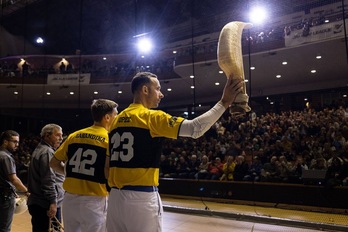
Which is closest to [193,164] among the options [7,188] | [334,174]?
[334,174]

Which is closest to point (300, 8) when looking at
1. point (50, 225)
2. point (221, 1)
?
point (221, 1)

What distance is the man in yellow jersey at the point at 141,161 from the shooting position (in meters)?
1.28

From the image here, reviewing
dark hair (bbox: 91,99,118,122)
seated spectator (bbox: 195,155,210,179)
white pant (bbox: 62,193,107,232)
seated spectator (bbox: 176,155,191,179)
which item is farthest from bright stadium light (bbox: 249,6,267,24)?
white pant (bbox: 62,193,107,232)

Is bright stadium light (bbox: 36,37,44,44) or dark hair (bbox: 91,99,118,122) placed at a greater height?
bright stadium light (bbox: 36,37,44,44)

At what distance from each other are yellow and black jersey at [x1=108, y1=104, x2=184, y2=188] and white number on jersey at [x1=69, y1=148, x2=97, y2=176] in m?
0.48

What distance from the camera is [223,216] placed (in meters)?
5.07

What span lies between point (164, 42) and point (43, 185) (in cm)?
1299

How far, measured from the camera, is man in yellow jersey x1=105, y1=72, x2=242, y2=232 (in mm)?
1280

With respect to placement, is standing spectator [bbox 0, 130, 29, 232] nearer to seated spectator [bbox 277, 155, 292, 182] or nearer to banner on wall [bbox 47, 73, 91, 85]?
seated spectator [bbox 277, 155, 292, 182]

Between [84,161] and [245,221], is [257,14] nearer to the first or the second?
[245,221]

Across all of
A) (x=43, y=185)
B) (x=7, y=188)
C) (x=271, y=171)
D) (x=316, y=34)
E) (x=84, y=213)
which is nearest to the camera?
(x=84, y=213)

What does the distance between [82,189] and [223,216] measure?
3.69 m

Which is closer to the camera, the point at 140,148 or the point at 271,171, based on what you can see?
the point at 140,148

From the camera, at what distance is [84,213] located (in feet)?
5.85
